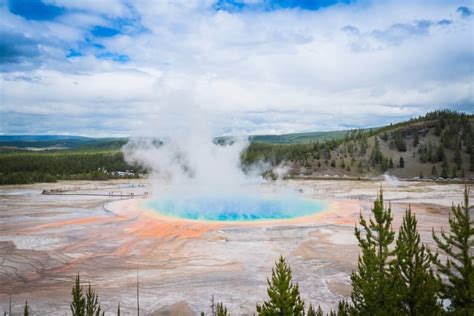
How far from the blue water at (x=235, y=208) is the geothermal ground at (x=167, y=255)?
2172 mm

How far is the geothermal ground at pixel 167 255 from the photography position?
46.3ft

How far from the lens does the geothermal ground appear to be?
46.3 ft

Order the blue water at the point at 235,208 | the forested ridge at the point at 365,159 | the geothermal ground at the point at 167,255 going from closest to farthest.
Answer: the geothermal ground at the point at 167,255, the blue water at the point at 235,208, the forested ridge at the point at 365,159

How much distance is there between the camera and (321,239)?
2247 centimetres

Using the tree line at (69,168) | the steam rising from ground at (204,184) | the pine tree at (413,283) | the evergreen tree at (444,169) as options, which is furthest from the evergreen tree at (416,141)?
the pine tree at (413,283)

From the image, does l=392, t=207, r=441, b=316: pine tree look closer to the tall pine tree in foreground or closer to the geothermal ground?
the geothermal ground

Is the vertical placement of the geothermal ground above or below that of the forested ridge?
below

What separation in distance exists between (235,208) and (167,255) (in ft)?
54.0

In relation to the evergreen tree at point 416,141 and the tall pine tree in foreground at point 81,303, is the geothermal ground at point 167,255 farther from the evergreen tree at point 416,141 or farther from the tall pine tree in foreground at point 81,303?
the evergreen tree at point 416,141

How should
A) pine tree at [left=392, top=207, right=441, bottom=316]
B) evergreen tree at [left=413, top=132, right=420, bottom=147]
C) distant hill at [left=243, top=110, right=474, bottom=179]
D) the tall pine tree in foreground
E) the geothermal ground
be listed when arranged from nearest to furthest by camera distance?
1. the tall pine tree in foreground
2. pine tree at [left=392, top=207, right=441, bottom=316]
3. the geothermal ground
4. distant hill at [left=243, top=110, right=474, bottom=179]
5. evergreen tree at [left=413, top=132, right=420, bottom=147]

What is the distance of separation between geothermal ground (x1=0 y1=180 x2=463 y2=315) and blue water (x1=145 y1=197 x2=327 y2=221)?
7.13 ft

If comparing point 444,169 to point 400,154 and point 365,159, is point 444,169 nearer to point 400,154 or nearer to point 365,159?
point 400,154

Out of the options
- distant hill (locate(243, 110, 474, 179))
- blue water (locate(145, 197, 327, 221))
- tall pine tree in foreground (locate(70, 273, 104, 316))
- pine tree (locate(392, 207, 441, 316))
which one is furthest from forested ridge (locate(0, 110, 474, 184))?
pine tree (locate(392, 207, 441, 316))

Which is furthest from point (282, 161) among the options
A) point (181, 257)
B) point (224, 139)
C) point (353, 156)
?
point (181, 257)
